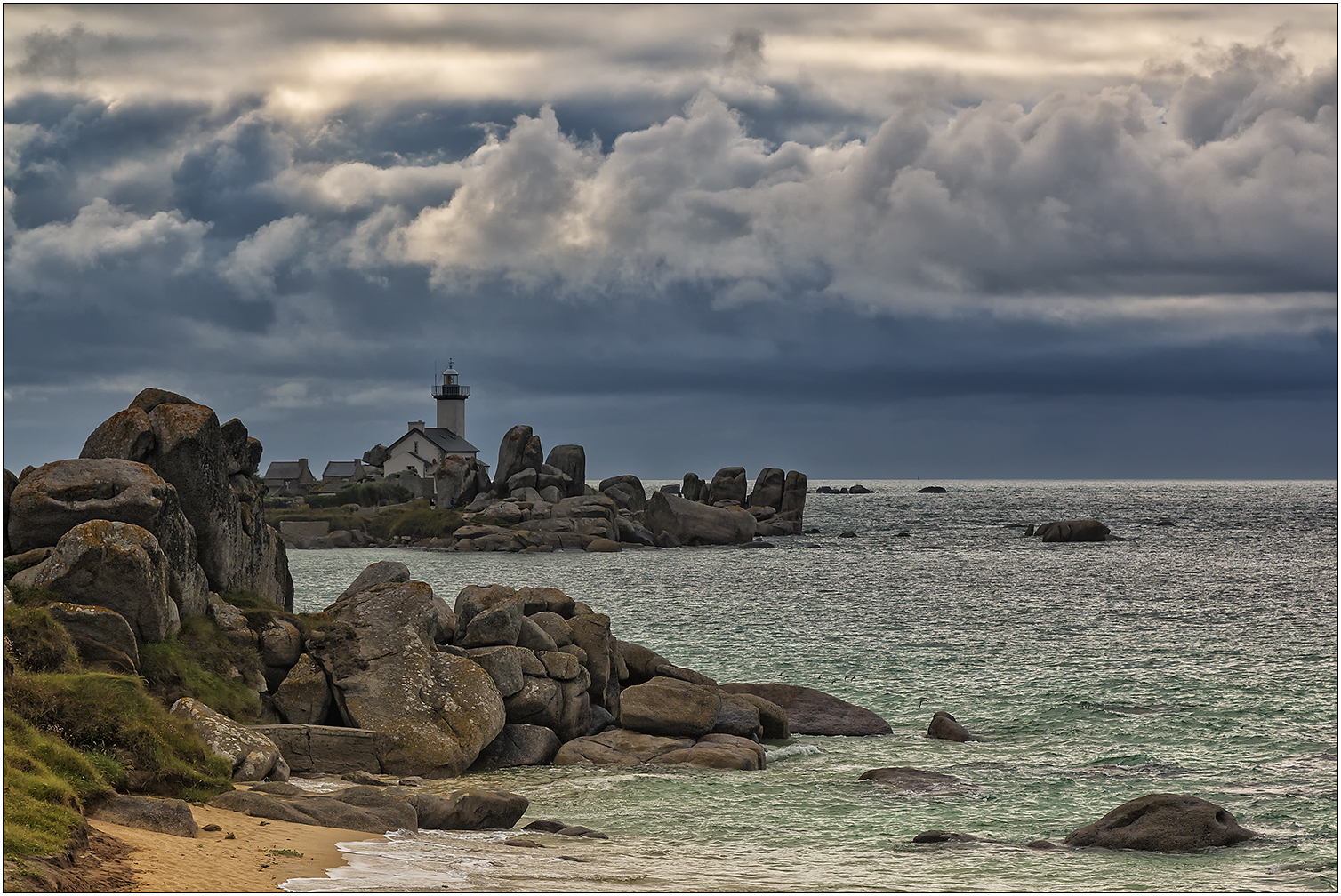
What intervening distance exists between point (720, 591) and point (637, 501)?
53.4 m

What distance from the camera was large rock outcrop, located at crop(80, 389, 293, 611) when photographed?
2425 centimetres

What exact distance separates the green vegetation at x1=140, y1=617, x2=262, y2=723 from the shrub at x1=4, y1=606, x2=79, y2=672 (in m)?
2.20

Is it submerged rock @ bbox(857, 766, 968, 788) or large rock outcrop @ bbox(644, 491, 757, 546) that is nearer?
submerged rock @ bbox(857, 766, 968, 788)

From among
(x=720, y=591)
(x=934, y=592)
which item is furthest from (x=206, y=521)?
(x=934, y=592)

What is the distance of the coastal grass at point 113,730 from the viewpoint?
47.6 feet

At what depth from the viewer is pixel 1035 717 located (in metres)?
31.7

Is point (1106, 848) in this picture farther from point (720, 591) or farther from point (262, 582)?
point (720, 591)

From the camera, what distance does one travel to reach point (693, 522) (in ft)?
364

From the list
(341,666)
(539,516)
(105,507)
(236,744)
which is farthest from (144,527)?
(539,516)

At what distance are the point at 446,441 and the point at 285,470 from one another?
A: 28090 mm

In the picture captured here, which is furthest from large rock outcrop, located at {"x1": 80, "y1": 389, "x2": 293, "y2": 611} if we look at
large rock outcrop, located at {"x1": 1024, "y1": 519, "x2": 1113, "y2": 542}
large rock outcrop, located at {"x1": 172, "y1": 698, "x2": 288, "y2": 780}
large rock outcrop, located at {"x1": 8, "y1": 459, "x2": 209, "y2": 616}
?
large rock outcrop, located at {"x1": 1024, "y1": 519, "x2": 1113, "y2": 542}

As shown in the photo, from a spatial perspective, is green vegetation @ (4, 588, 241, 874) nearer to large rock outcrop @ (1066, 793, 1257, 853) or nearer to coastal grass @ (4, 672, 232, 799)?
coastal grass @ (4, 672, 232, 799)

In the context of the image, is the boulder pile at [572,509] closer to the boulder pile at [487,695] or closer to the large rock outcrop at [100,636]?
the boulder pile at [487,695]

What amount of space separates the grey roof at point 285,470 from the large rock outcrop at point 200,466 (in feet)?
445
